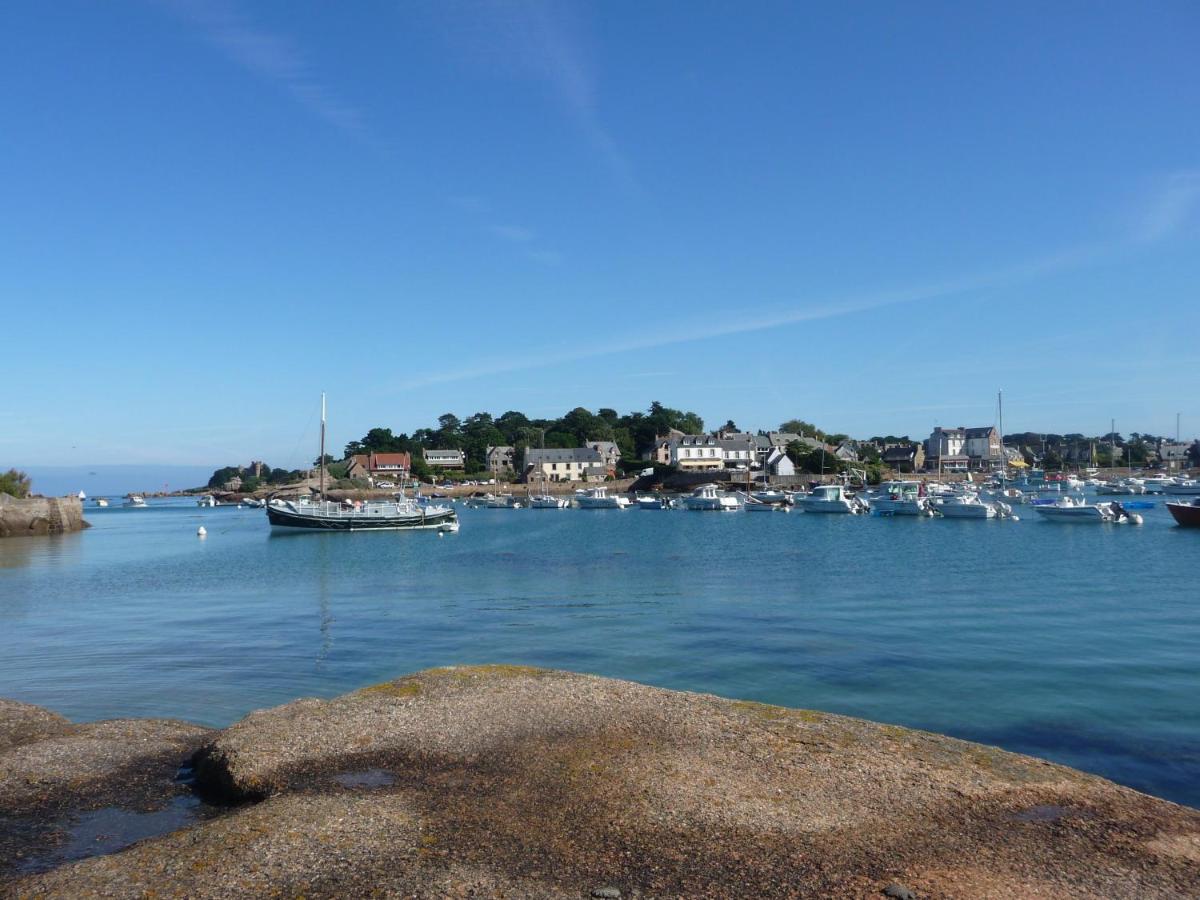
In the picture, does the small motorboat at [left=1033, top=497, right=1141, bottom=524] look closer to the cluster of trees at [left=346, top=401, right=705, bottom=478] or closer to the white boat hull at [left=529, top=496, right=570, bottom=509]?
the white boat hull at [left=529, top=496, right=570, bottom=509]

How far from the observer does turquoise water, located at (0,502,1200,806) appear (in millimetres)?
16812

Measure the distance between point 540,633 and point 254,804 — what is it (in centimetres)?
1615

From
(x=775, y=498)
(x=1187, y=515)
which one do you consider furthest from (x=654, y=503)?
(x=1187, y=515)

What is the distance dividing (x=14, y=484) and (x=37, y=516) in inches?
371

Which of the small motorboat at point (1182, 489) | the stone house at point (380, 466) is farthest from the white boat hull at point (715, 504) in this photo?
the stone house at point (380, 466)

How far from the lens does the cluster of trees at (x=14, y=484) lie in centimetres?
7638

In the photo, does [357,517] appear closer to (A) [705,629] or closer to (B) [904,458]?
(A) [705,629]

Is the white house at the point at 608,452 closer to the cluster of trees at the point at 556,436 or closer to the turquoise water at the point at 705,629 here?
the cluster of trees at the point at 556,436

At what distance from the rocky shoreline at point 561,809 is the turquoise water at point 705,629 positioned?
13.0ft

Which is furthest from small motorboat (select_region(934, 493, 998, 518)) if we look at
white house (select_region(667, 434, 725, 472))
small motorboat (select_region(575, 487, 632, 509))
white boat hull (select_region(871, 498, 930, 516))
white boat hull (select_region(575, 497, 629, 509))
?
white house (select_region(667, 434, 725, 472))

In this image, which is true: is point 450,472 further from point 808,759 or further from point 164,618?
point 808,759

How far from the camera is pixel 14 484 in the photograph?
78.9 metres

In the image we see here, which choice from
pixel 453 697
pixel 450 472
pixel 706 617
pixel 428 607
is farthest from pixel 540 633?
pixel 450 472

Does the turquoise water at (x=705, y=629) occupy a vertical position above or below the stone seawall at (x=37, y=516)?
below
